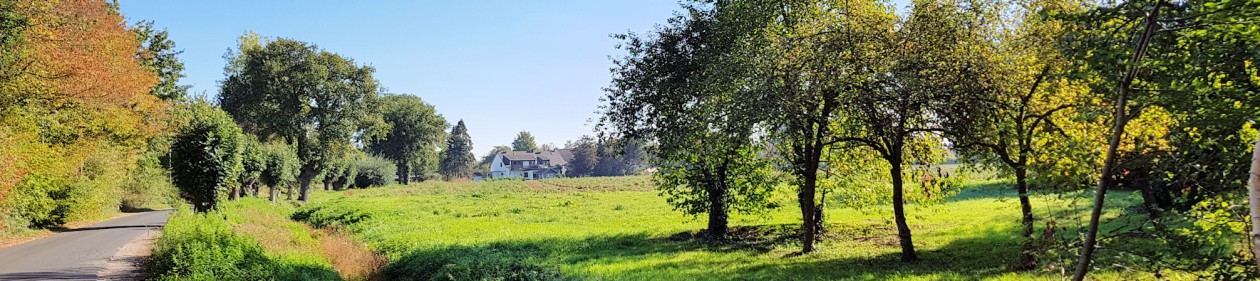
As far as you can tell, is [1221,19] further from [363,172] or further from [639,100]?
[363,172]

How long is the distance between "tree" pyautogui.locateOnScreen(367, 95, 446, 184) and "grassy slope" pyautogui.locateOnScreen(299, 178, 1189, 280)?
60738 mm

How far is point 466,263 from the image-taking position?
14891 millimetres

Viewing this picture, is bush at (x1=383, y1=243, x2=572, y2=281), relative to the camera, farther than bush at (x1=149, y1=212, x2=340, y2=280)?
Yes

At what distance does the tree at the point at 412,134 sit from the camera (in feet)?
288

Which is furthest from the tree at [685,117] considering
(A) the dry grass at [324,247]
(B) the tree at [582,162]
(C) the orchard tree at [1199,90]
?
(B) the tree at [582,162]

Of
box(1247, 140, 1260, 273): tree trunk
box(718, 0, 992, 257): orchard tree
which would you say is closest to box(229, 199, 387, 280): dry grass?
box(718, 0, 992, 257): orchard tree

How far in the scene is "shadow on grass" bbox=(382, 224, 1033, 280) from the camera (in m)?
12.7

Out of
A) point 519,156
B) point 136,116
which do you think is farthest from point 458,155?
point 136,116

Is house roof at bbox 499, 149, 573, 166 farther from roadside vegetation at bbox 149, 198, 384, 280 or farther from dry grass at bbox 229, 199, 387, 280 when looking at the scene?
roadside vegetation at bbox 149, 198, 384, 280

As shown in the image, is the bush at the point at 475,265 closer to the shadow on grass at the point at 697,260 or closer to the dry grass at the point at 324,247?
the shadow on grass at the point at 697,260

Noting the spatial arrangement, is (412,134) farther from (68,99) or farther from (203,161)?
(68,99)

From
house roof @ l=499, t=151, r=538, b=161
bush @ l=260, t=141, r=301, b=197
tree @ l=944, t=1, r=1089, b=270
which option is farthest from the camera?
house roof @ l=499, t=151, r=538, b=161

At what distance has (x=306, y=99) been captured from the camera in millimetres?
47125

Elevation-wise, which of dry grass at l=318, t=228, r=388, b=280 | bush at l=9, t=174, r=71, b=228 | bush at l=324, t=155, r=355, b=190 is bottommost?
dry grass at l=318, t=228, r=388, b=280
